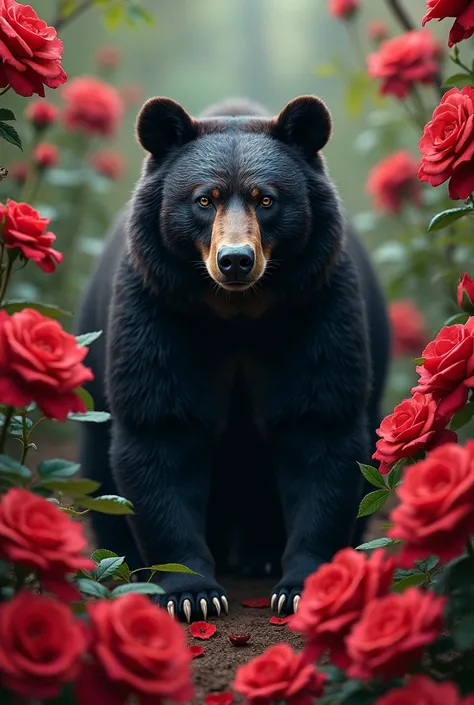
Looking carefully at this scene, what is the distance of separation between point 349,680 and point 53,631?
0.54 meters

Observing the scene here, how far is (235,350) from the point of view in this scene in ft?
11.1

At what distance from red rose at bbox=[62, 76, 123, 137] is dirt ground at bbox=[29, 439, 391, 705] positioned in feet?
8.93

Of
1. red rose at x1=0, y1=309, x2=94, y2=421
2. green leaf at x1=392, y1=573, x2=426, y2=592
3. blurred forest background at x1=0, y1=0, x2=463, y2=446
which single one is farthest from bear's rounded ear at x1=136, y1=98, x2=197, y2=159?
blurred forest background at x1=0, y1=0, x2=463, y2=446

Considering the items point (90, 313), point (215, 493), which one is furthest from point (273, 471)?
point (90, 313)

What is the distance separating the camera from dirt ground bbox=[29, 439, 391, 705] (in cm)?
250

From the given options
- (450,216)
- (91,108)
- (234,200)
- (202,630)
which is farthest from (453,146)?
(91,108)

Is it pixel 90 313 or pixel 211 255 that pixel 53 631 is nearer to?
pixel 211 255

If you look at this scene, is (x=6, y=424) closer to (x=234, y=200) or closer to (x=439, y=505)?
(x=439, y=505)

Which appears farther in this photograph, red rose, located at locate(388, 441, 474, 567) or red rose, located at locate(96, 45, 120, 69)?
red rose, located at locate(96, 45, 120, 69)

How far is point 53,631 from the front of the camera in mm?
1754

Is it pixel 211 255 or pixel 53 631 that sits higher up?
pixel 211 255

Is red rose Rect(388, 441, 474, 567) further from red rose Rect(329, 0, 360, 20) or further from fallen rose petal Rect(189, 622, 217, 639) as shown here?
red rose Rect(329, 0, 360, 20)

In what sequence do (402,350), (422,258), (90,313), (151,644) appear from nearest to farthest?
1. (151,644)
2. (90,313)
3. (422,258)
4. (402,350)

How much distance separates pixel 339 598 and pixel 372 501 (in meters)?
0.66
